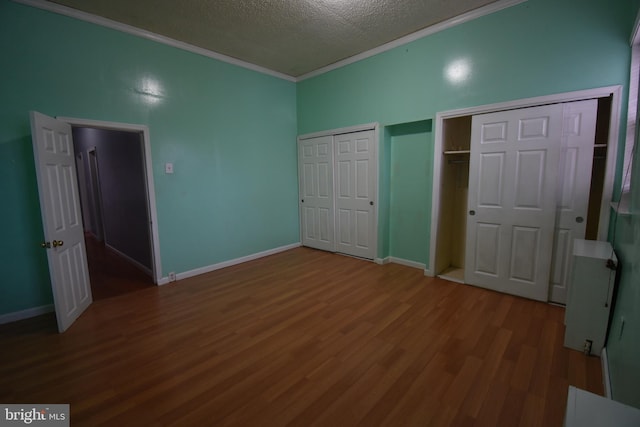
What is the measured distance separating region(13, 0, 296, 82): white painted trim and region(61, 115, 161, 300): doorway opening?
3.63 feet

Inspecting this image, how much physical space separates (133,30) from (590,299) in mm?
5432

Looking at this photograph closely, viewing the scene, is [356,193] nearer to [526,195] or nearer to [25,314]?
[526,195]

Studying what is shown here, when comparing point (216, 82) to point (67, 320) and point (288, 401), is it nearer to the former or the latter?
point (67, 320)

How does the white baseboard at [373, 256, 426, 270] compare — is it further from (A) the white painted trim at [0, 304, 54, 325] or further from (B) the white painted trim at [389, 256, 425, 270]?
(A) the white painted trim at [0, 304, 54, 325]

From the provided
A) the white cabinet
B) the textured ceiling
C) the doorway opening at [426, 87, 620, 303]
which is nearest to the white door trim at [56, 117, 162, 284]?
the textured ceiling

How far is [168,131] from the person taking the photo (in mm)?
3619

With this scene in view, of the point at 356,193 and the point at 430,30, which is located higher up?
the point at 430,30

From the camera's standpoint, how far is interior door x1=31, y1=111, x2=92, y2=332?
2.39 metres

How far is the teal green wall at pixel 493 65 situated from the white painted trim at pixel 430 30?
0.05m

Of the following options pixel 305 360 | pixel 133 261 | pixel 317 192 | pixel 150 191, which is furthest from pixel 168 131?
pixel 305 360

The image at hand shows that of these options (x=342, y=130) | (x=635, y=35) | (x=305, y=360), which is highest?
(x=635, y=35)

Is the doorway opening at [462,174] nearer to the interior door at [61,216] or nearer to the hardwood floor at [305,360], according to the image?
the hardwood floor at [305,360]

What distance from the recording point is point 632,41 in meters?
2.19

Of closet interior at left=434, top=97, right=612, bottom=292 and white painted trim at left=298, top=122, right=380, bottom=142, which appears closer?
closet interior at left=434, top=97, right=612, bottom=292
